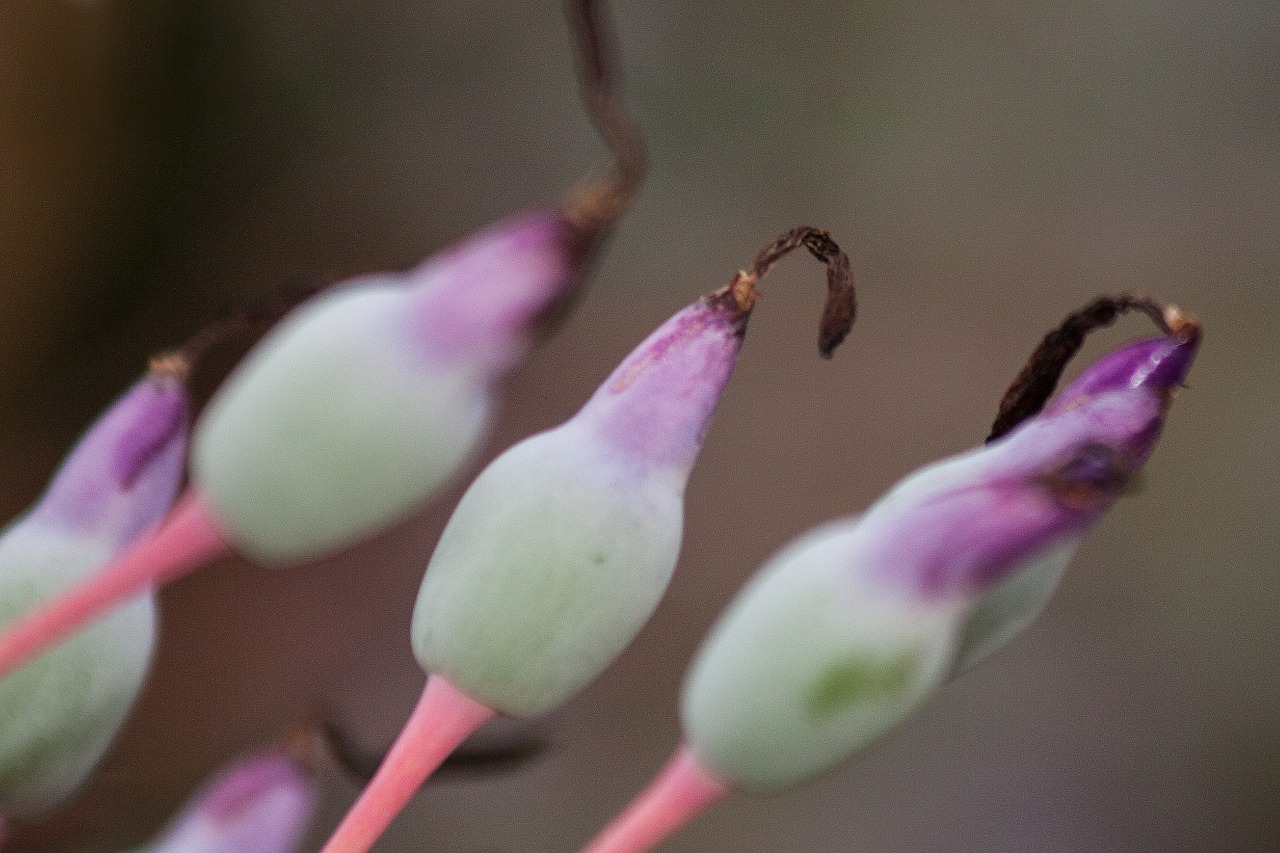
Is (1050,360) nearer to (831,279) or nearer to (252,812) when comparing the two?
(831,279)

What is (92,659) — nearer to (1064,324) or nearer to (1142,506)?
(1064,324)

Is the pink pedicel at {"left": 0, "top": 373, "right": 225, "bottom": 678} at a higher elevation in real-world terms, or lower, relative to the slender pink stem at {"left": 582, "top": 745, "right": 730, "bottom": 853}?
higher

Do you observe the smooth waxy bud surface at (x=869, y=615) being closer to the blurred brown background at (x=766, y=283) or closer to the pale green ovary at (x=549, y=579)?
the pale green ovary at (x=549, y=579)

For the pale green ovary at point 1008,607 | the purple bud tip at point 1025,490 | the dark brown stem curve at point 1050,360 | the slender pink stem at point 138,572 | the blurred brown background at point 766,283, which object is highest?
the blurred brown background at point 766,283

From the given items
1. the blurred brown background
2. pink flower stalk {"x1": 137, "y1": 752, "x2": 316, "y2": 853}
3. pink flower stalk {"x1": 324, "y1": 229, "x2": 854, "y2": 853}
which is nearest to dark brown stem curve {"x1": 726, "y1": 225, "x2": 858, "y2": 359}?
pink flower stalk {"x1": 324, "y1": 229, "x2": 854, "y2": 853}

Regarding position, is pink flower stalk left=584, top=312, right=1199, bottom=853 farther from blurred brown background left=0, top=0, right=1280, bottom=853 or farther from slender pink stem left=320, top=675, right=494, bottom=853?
blurred brown background left=0, top=0, right=1280, bottom=853

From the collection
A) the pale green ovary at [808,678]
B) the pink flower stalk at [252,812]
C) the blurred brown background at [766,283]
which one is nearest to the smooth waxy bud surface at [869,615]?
the pale green ovary at [808,678]

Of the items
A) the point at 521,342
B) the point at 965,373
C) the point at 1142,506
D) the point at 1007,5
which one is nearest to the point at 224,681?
the point at 965,373
